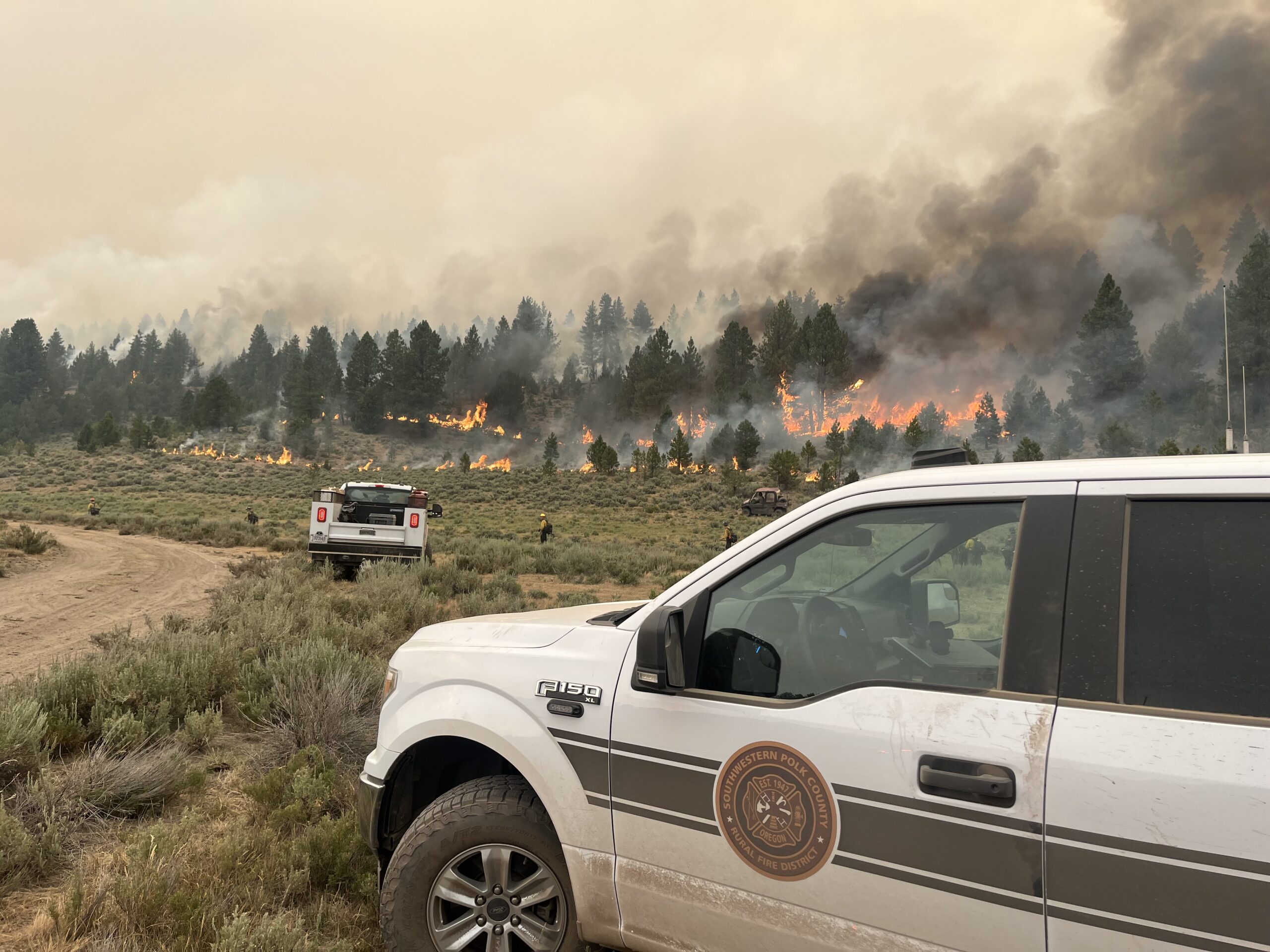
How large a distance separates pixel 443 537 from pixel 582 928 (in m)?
25.4

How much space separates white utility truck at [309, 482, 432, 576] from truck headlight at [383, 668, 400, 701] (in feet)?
38.2

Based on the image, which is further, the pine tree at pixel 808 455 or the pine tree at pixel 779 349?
the pine tree at pixel 779 349

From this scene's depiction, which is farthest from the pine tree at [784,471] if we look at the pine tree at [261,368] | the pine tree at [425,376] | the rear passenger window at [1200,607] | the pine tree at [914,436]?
the pine tree at [261,368]

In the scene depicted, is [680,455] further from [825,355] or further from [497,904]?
[497,904]

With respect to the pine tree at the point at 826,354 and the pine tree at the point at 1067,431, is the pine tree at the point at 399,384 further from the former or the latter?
the pine tree at the point at 1067,431

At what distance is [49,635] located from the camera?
9.32 metres

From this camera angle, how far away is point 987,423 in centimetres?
11581

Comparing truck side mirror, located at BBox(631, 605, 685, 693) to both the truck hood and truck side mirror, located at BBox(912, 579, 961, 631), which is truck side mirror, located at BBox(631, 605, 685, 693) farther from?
truck side mirror, located at BBox(912, 579, 961, 631)

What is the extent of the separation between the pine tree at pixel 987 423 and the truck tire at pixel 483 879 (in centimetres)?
11884

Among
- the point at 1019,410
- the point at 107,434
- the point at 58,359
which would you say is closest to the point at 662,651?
the point at 107,434

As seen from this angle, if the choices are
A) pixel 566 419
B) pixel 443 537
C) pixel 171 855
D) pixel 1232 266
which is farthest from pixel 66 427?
pixel 1232 266

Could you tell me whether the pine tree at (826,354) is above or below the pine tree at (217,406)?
above

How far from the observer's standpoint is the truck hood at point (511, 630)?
288 centimetres

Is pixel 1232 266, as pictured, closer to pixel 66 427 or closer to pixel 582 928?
pixel 582 928
